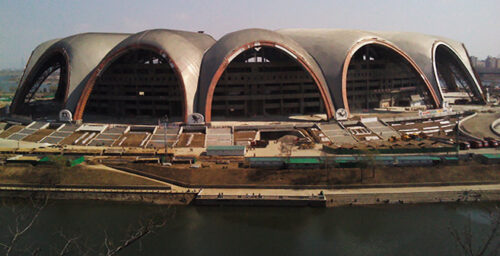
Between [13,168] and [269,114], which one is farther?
[269,114]

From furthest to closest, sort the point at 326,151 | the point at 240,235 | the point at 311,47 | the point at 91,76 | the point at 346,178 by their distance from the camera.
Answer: the point at 311,47 < the point at 91,76 < the point at 326,151 < the point at 346,178 < the point at 240,235

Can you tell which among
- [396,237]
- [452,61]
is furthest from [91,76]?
[452,61]

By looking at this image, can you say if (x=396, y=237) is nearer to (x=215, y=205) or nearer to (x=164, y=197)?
(x=215, y=205)

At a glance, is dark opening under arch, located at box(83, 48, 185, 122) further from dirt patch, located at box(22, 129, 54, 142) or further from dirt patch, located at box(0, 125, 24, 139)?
dirt patch, located at box(0, 125, 24, 139)

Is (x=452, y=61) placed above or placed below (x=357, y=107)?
above

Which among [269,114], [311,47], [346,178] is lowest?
[346,178]

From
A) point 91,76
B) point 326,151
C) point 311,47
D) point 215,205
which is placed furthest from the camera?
point 311,47

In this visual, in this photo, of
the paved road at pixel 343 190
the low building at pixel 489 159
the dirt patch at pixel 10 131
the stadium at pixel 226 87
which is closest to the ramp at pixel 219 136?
the stadium at pixel 226 87

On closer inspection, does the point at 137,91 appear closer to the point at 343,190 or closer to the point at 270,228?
the point at 343,190
